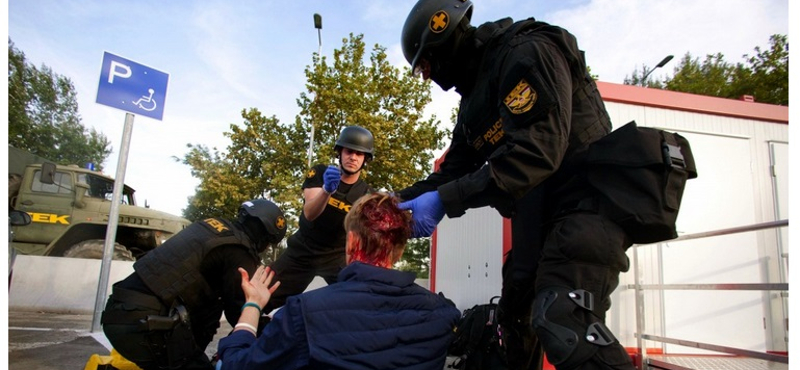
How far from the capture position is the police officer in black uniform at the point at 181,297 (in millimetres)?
2545

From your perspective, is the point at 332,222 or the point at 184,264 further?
the point at 332,222

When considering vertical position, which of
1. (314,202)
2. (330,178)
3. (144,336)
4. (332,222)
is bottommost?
(144,336)

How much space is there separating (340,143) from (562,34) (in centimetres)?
252

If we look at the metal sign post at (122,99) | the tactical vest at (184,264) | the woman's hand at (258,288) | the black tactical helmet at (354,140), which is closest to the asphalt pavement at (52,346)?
the metal sign post at (122,99)

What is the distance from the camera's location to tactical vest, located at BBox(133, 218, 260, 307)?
2.62 meters

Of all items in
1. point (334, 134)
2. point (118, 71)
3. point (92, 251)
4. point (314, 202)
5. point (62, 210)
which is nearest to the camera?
point (314, 202)

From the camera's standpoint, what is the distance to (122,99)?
214 inches

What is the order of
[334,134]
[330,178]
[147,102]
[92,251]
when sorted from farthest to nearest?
[334,134] < [92,251] < [147,102] < [330,178]

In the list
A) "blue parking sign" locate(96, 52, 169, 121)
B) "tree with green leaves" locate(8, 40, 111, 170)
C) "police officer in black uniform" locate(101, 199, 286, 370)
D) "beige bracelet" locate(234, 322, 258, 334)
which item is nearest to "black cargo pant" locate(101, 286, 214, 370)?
"police officer in black uniform" locate(101, 199, 286, 370)

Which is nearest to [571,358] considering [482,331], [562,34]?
[562,34]

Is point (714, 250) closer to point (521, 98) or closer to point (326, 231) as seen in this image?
point (326, 231)

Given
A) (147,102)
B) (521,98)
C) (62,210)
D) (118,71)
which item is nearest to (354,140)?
(521,98)

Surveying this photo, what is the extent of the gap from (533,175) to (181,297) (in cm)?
217

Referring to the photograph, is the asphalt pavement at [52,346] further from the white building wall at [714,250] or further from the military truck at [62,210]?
the military truck at [62,210]
